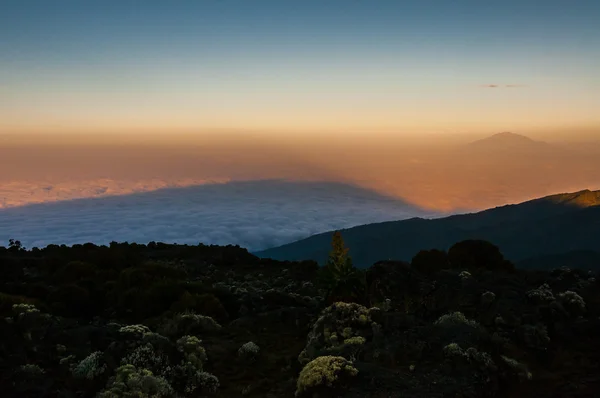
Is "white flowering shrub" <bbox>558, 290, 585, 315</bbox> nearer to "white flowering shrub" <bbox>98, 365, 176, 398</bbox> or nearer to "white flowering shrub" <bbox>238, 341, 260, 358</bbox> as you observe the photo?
"white flowering shrub" <bbox>238, 341, 260, 358</bbox>

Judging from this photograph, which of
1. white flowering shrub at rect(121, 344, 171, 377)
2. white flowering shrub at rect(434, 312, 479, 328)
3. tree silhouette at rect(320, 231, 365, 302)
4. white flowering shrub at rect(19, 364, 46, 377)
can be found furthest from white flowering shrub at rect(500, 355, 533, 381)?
white flowering shrub at rect(19, 364, 46, 377)

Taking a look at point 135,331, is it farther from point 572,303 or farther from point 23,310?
point 572,303

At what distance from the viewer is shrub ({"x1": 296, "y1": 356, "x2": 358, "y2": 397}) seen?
1228 cm

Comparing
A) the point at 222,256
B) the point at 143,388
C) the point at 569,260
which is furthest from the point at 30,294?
the point at 569,260

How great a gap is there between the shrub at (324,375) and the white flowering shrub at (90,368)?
5782mm

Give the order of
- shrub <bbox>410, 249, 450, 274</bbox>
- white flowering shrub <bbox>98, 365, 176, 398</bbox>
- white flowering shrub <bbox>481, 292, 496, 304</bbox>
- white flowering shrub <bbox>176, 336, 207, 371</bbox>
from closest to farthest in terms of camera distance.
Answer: white flowering shrub <bbox>98, 365, 176, 398</bbox> < white flowering shrub <bbox>176, 336, 207, 371</bbox> < white flowering shrub <bbox>481, 292, 496, 304</bbox> < shrub <bbox>410, 249, 450, 274</bbox>

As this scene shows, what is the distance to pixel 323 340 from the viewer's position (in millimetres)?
16203

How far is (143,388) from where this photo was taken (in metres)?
12.1

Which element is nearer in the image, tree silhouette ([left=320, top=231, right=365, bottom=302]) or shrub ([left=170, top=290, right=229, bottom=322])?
Result: tree silhouette ([left=320, top=231, right=365, bottom=302])

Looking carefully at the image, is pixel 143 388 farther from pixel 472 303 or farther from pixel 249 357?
pixel 472 303

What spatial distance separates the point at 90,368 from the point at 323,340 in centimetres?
760

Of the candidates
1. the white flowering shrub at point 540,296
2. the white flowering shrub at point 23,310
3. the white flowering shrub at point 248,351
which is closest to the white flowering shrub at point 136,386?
the white flowering shrub at point 248,351

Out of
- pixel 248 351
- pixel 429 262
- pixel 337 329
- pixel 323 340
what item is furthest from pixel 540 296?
pixel 429 262

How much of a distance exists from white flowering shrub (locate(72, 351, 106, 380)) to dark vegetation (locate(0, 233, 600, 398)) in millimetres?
33
